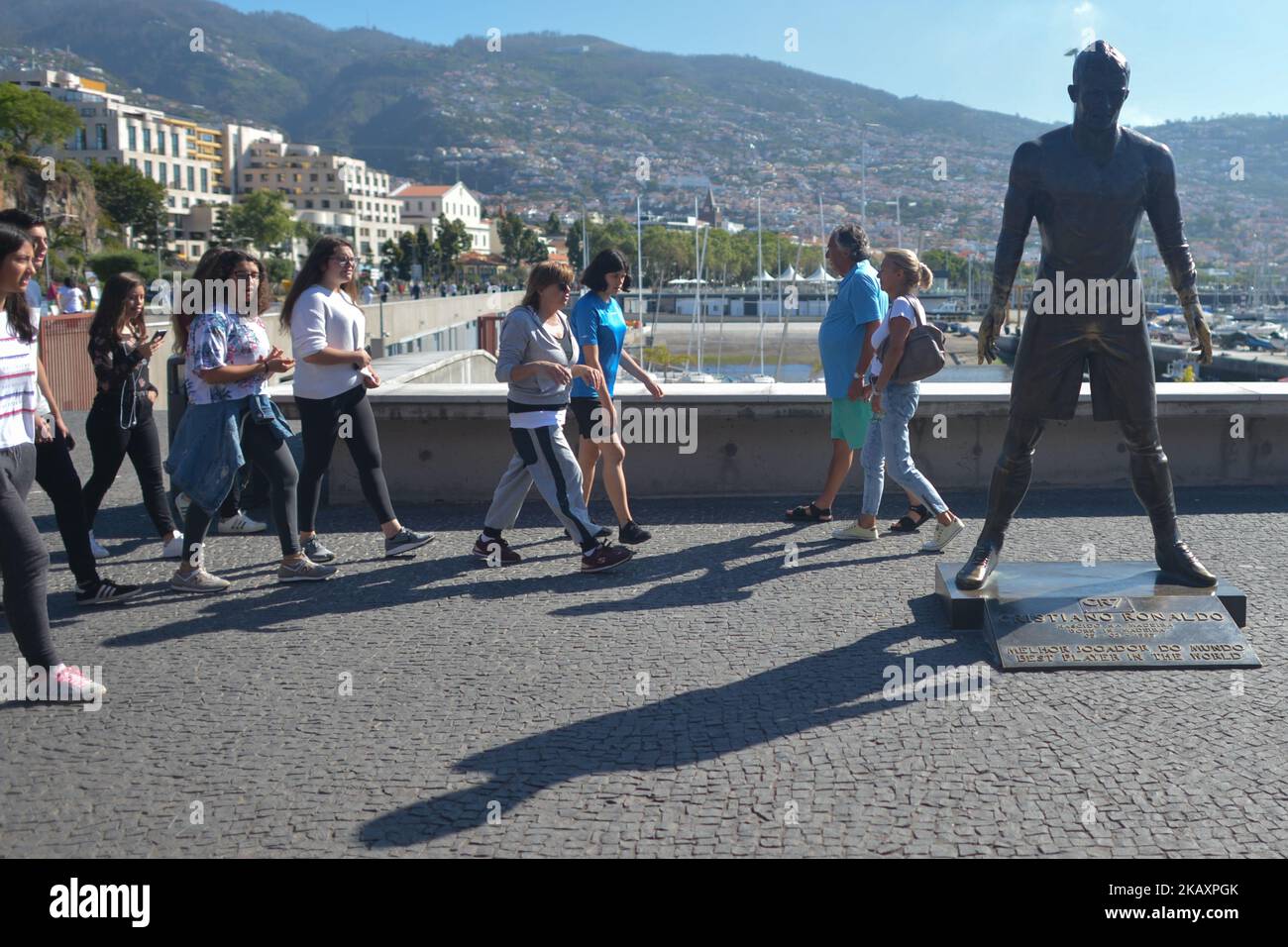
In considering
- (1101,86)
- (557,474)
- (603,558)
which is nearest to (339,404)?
(557,474)

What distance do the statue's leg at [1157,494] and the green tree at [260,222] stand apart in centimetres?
12254

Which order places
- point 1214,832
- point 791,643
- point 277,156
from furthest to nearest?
1. point 277,156
2. point 791,643
3. point 1214,832

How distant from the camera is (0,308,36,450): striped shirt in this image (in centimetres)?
549

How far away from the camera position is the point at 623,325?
27.5 ft

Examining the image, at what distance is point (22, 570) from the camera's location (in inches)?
214

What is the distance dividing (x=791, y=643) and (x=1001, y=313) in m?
1.94

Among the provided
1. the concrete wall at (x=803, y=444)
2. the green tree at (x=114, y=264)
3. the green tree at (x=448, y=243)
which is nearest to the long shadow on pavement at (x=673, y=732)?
the concrete wall at (x=803, y=444)

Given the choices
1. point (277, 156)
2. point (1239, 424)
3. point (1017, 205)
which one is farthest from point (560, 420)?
point (277, 156)

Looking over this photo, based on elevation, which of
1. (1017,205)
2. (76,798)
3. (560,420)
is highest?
(1017,205)

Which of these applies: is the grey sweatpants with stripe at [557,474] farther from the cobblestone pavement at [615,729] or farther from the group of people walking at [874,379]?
the group of people walking at [874,379]

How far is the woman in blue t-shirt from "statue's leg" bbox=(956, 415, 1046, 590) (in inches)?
101

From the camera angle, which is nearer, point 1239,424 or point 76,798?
point 76,798

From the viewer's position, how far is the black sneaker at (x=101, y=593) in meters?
7.15
